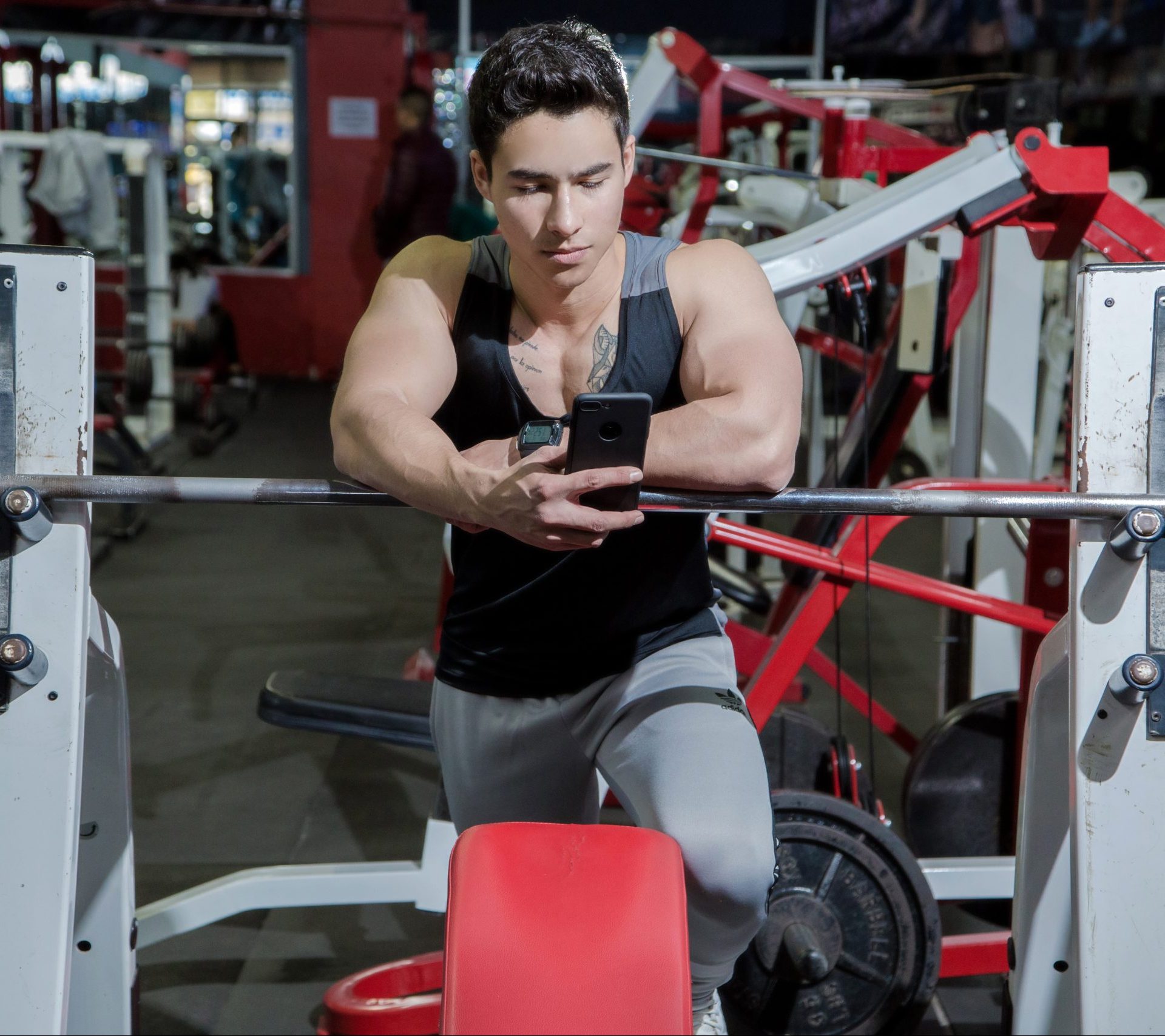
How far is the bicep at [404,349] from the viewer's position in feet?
4.44

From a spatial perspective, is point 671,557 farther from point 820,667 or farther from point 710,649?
point 820,667

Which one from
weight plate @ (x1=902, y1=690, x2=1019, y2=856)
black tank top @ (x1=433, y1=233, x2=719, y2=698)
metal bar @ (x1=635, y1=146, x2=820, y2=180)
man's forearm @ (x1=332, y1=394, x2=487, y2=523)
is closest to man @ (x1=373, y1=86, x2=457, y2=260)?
metal bar @ (x1=635, y1=146, x2=820, y2=180)

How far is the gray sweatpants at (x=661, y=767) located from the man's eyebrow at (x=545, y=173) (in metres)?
0.52

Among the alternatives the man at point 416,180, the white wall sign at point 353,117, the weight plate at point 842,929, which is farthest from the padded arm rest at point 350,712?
the white wall sign at point 353,117

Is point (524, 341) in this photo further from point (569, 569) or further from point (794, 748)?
point (794, 748)

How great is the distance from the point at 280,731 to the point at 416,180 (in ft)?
15.9

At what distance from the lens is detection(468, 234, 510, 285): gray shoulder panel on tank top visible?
57.7 inches

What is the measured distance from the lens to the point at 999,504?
1.23 meters

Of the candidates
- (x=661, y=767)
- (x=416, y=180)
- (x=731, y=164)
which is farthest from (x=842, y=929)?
(x=416, y=180)

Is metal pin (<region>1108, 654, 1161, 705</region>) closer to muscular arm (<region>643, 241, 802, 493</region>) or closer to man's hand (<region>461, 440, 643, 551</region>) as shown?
muscular arm (<region>643, 241, 802, 493</region>)

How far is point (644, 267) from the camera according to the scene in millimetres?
1430

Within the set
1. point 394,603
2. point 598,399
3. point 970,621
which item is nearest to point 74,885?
point 598,399

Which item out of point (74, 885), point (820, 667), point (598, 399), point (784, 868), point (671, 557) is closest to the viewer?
point (598, 399)

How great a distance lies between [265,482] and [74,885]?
0.42 m
